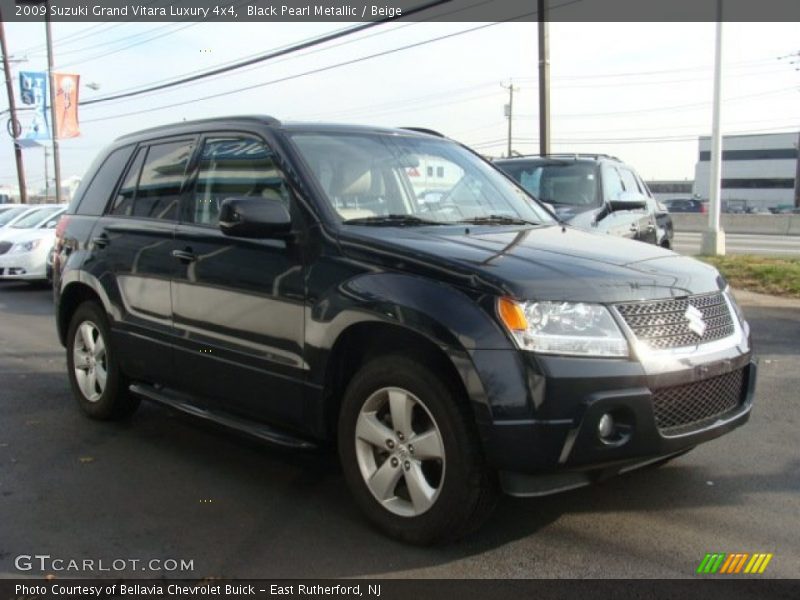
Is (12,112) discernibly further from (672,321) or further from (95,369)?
(672,321)

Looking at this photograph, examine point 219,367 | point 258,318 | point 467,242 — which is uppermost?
point 467,242

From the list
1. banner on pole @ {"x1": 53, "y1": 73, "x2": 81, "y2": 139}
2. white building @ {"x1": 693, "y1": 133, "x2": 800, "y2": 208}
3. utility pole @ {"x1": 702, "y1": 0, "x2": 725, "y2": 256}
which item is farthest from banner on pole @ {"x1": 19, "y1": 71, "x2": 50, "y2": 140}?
white building @ {"x1": 693, "y1": 133, "x2": 800, "y2": 208}

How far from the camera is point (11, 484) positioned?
164 inches

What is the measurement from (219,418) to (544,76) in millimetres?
12471

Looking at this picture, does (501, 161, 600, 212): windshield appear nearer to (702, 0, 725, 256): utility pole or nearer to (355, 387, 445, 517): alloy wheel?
(355, 387, 445, 517): alloy wheel

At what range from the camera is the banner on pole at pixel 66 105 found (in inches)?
1040

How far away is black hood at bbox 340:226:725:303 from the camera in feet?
10.2

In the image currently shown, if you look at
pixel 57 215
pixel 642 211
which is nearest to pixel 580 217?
pixel 642 211

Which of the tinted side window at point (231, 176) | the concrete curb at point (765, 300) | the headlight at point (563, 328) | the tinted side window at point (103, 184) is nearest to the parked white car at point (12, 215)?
the tinted side window at point (103, 184)

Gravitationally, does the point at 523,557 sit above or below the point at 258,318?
below

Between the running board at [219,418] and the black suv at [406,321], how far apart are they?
13 millimetres

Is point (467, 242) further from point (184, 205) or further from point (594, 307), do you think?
point (184, 205)

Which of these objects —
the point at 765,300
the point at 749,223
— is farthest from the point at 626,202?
the point at 749,223
